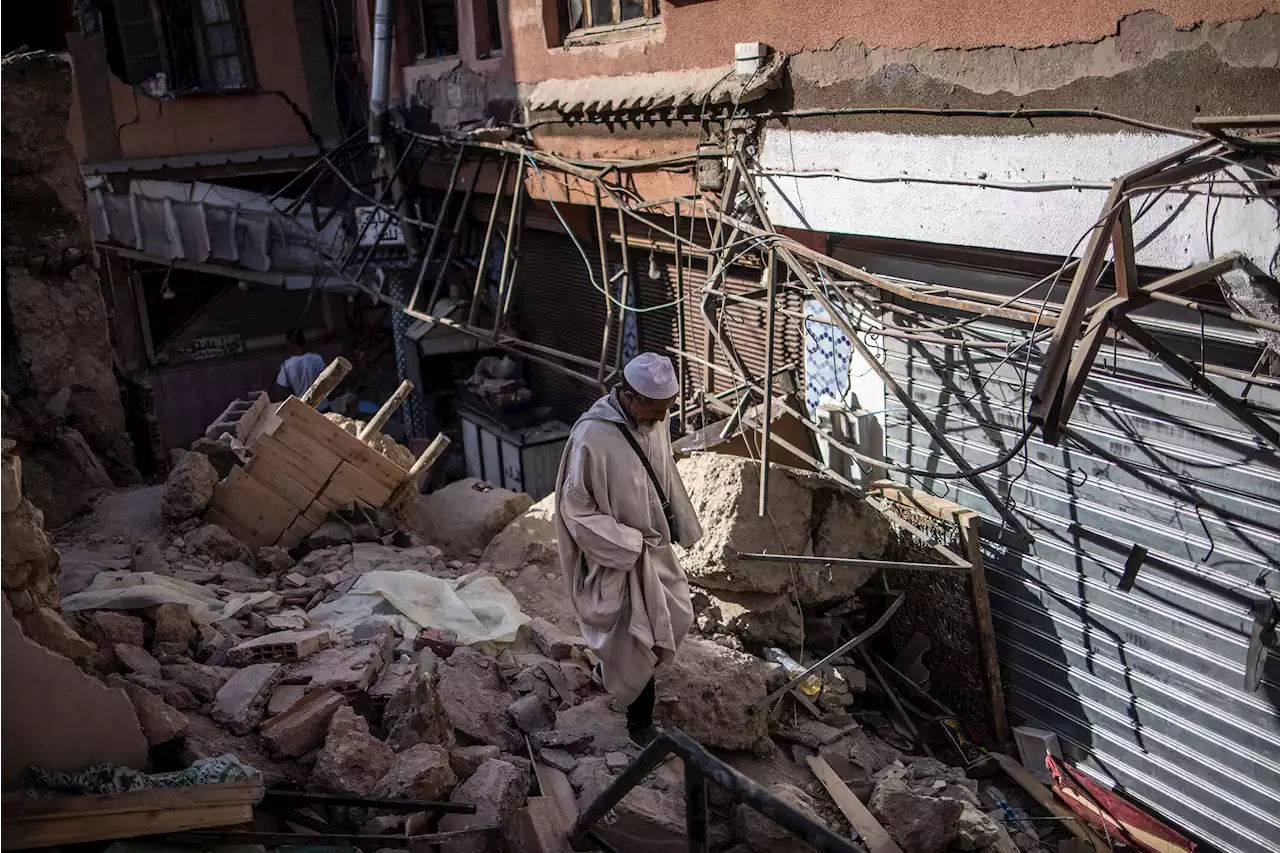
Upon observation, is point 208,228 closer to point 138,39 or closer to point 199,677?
point 138,39

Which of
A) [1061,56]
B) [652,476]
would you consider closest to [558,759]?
Answer: [652,476]

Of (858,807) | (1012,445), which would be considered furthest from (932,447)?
(858,807)

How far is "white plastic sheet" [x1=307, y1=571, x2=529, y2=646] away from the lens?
5.88 metres

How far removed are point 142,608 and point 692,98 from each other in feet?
15.8

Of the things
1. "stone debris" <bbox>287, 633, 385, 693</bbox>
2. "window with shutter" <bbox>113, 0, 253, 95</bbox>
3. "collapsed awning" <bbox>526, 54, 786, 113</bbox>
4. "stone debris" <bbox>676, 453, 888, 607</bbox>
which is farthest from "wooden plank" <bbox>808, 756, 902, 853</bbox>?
"window with shutter" <bbox>113, 0, 253, 95</bbox>

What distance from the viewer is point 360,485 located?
303 inches

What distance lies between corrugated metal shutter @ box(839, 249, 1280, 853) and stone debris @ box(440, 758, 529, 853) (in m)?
3.09

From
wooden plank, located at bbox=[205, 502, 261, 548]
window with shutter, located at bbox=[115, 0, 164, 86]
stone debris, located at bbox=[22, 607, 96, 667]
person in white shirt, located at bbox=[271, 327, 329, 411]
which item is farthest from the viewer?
window with shutter, located at bbox=[115, 0, 164, 86]

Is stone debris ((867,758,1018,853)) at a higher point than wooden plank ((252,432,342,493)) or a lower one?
lower

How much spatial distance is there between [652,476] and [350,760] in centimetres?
179

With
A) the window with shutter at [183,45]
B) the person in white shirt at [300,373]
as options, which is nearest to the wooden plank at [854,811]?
the person in white shirt at [300,373]

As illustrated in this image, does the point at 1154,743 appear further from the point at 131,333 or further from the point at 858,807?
the point at 131,333

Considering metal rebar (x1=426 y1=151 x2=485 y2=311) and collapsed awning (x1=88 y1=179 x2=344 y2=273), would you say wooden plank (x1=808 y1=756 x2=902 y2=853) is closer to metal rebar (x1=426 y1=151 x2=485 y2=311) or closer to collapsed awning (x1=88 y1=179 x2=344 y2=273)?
metal rebar (x1=426 y1=151 x2=485 y2=311)

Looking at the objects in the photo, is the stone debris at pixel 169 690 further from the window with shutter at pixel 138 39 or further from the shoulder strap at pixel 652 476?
the window with shutter at pixel 138 39
